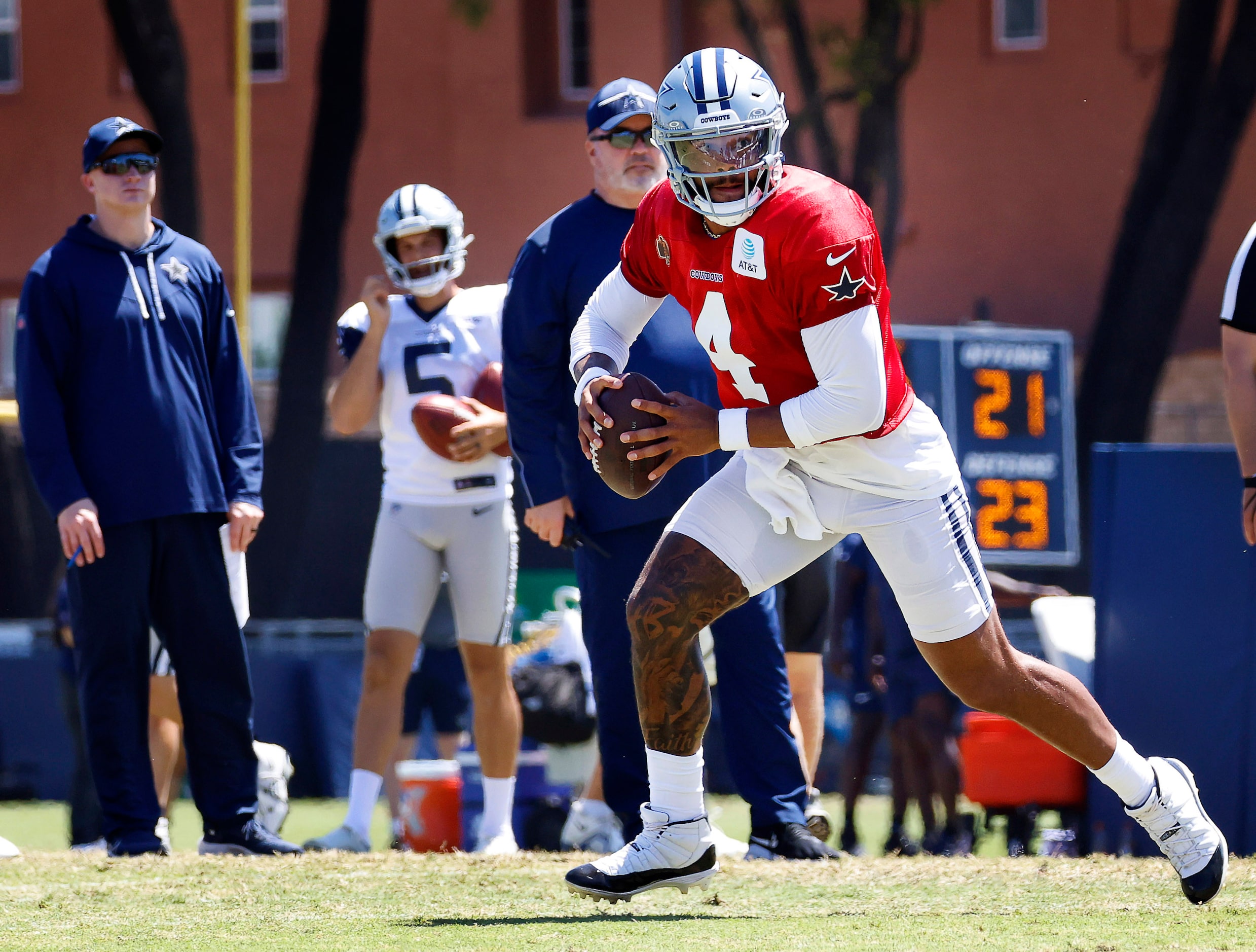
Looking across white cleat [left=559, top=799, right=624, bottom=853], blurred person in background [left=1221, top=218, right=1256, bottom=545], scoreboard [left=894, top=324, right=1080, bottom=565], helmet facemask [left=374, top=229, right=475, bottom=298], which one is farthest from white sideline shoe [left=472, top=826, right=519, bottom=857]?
scoreboard [left=894, top=324, right=1080, bottom=565]

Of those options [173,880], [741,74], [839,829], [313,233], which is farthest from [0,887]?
[313,233]

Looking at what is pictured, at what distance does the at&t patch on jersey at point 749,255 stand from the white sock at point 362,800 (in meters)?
2.70

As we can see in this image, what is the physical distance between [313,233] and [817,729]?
34.0 ft

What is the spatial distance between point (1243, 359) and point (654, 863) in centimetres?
226

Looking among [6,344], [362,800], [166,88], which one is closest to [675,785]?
[362,800]

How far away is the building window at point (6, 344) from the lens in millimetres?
18375

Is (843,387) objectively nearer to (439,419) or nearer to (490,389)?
(439,419)

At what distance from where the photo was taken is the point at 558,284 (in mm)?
5707

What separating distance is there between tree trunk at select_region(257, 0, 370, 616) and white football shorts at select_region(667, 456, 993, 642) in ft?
33.3

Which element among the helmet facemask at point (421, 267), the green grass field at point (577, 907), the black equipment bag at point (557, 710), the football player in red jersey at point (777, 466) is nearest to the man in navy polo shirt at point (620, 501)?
the green grass field at point (577, 907)

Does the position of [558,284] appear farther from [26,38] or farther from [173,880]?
[26,38]

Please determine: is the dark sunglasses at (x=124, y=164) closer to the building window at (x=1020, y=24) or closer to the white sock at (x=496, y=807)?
the white sock at (x=496, y=807)

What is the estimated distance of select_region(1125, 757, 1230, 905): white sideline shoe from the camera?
14.5ft

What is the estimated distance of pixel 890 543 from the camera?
4.41 metres
